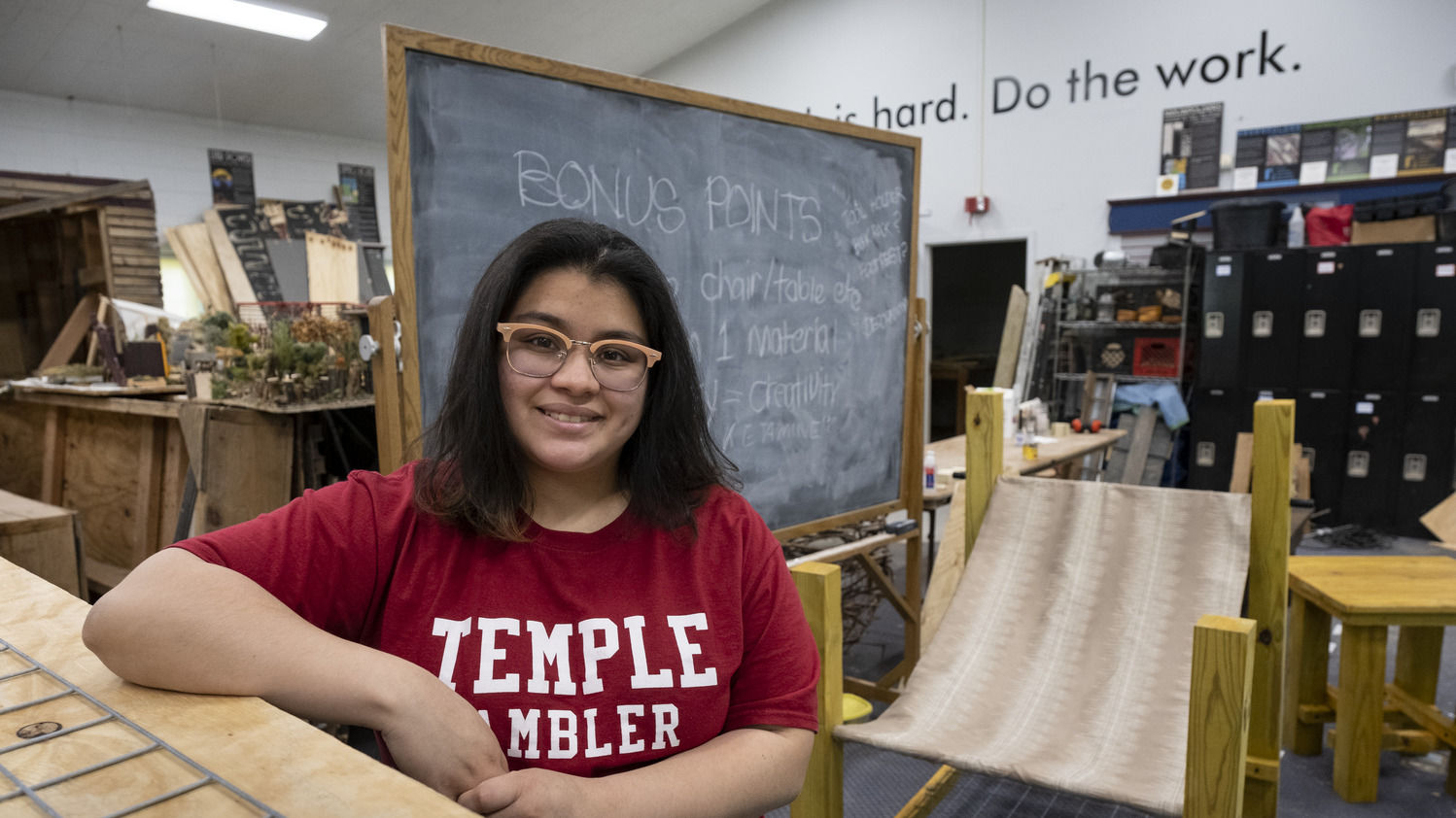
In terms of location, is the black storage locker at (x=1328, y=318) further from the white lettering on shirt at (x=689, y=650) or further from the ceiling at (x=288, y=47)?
the white lettering on shirt at (x=689, y=650)

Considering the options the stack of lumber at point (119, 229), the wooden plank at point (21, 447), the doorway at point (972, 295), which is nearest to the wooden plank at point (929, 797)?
the wooden plank at point (21, 447)

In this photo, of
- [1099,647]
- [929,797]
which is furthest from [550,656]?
[1099,647]

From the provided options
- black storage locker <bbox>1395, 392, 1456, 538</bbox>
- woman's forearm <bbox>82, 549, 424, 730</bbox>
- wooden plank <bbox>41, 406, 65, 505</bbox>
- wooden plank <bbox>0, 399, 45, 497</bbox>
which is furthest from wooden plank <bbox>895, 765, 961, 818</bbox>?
black storage locker <bbox>1395, 392, 1456, 538</bbox>

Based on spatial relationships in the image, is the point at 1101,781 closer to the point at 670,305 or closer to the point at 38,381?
the point at 670,305

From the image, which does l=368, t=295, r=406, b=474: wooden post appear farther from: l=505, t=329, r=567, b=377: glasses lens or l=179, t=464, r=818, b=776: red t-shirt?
l=505, t=329, r=567, b=377: glasses lens

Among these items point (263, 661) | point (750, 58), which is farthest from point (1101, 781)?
point (750, 58)

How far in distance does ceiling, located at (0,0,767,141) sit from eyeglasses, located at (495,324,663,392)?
660 centimetres

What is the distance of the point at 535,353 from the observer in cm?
107

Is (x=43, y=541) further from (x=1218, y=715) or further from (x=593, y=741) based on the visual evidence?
(x=1218, y=715)

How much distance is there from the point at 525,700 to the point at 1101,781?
1220 millimetres

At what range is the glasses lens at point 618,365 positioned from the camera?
1071 millimetres

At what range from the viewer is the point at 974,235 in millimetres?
7551

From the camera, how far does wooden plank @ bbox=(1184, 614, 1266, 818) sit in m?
1.49

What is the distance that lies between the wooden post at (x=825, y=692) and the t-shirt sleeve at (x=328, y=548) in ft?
2.84
